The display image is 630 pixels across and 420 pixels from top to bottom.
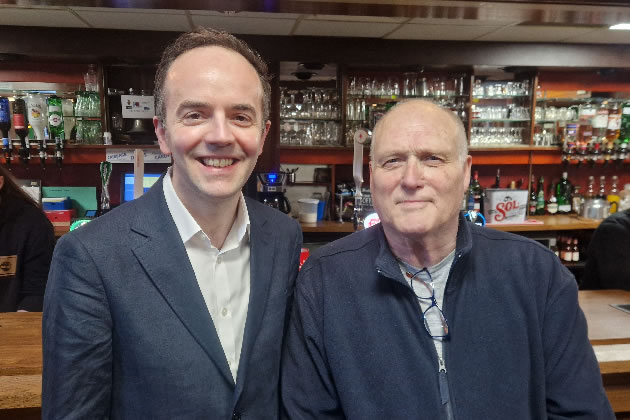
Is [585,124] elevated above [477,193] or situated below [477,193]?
above

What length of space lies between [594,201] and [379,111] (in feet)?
8.42

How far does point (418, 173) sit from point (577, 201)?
5.18 metres

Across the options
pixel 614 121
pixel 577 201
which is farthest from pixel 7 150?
pixel 614 121

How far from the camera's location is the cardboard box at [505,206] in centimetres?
498

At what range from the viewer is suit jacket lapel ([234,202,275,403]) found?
4.11 feet

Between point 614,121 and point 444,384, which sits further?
point 614,121

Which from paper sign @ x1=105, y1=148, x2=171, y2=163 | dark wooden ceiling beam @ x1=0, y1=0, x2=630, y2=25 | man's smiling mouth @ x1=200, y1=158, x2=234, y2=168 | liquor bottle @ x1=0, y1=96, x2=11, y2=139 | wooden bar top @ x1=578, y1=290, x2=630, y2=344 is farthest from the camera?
paper sign @ x1=105, y1=148, x2=171, y2=163

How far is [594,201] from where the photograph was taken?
539 cm

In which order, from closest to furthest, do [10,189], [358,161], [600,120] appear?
[10,189] < [358,161] < [600,120]

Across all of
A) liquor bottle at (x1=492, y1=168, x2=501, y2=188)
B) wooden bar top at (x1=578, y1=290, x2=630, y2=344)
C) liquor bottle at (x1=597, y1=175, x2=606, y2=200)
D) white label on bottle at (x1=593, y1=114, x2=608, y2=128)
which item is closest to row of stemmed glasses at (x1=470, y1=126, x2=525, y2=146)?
liquor bottle at (x1=492, y1=168, x2=501, y2=188)

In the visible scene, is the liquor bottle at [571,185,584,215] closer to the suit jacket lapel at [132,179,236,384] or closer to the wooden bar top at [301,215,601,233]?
the wooden bar top at [301,215,601,233]

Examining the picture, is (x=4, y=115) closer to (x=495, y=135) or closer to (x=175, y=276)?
(x=175, y=276)

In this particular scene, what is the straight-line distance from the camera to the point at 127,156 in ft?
17.0

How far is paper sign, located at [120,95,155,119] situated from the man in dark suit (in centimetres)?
402
